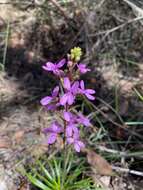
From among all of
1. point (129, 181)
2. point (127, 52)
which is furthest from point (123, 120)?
point (127, 52)

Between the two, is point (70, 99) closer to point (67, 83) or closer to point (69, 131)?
point (67, 83)

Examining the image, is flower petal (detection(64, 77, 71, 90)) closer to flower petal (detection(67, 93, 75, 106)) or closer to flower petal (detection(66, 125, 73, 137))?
flower petal (detection(67, 93, 75, 106))

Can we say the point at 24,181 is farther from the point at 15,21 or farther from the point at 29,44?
the point at 15,21

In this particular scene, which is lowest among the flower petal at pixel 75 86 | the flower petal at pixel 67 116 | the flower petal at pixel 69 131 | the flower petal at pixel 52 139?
the flower petal at pixel 52 139

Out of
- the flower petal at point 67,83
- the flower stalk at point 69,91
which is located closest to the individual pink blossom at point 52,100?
the flower stalk at point 69,91

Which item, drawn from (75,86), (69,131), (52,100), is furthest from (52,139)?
(75,86)

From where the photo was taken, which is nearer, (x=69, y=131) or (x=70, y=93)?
(x=70, y=93)

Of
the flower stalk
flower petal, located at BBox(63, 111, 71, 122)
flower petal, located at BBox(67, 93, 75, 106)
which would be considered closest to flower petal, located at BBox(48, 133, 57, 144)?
the flower stalk

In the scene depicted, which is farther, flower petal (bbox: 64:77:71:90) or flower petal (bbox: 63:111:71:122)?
flower petal (bbox: 63:111:71:122)

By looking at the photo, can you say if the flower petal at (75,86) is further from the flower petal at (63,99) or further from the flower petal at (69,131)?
the flower petal at (69,131)

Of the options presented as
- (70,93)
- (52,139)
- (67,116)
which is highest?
(70,93)

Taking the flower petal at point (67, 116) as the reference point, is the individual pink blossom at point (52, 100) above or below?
above
